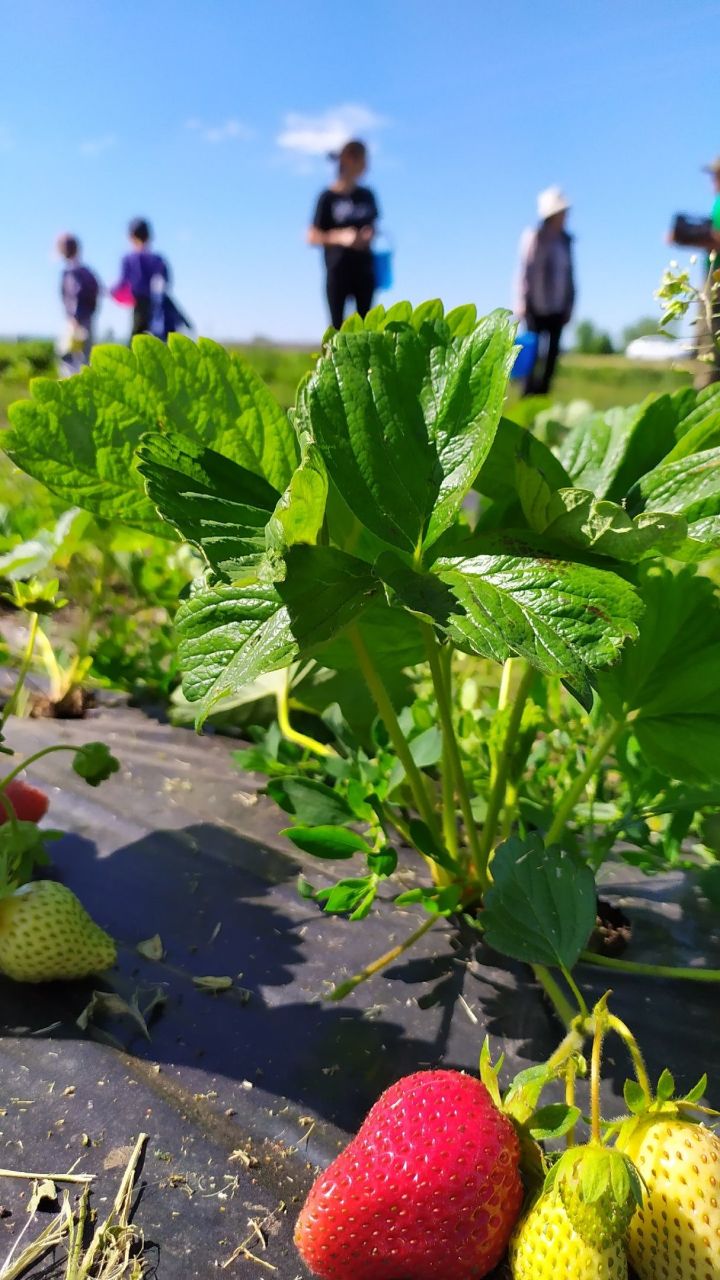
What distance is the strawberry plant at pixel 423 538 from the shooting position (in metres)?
Answer: 0.64

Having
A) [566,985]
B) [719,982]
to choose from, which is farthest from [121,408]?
[719,982]

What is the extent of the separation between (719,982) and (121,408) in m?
0.87

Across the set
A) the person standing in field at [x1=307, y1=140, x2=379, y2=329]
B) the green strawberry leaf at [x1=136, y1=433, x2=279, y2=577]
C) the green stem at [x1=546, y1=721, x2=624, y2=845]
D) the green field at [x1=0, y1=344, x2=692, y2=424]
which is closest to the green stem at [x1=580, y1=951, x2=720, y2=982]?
the green stem at [x1=546, y1=721, x2=624, y2=845]

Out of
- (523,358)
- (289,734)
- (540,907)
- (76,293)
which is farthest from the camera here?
(76,293)

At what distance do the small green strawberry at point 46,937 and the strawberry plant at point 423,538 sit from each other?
0.25 meters

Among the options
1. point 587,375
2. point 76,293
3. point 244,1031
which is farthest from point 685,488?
point 587,375

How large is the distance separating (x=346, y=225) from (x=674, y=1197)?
228 inches

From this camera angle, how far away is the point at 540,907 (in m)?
0.81

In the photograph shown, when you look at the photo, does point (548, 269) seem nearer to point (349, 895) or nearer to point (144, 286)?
point (144, 286)

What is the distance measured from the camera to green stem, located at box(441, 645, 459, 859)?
931mm

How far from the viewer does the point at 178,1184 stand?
74 cm

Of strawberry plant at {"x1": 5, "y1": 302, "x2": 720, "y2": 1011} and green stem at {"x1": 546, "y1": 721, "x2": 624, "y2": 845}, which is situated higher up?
strawberry plant at {"x1": 5, "y1": 302, "x2": 720, "y2": 1011}

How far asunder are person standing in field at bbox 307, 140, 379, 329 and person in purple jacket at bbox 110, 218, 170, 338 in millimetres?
1505

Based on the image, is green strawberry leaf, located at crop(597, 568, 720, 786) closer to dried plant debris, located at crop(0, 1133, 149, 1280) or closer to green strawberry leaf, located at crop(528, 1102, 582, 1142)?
green strawberry leaf, located at crop(528, 1102, 582, 1142)
